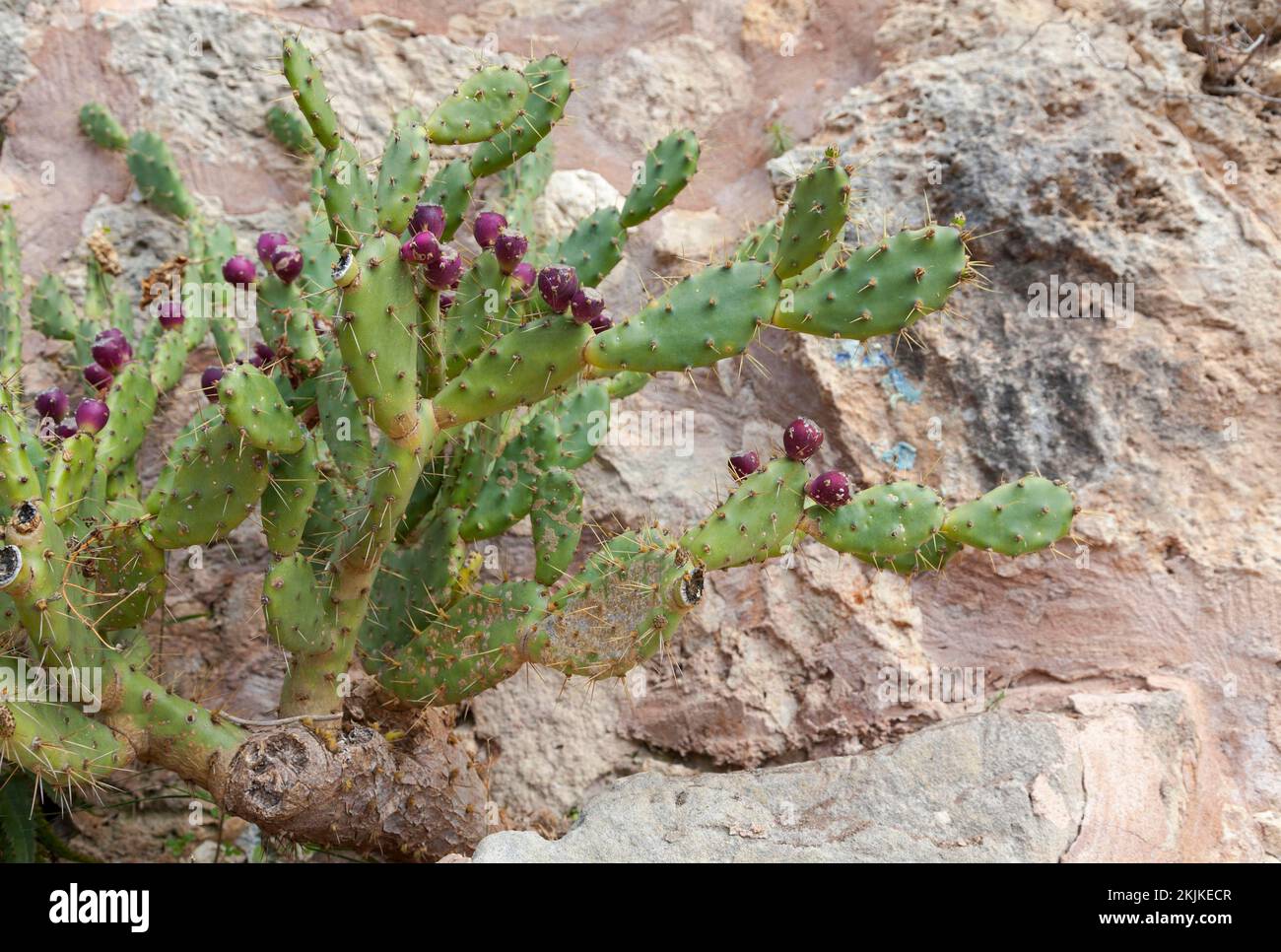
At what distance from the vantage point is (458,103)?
266 cm

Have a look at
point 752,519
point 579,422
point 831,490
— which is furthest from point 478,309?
point 831,490

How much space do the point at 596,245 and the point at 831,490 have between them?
0.92 metres

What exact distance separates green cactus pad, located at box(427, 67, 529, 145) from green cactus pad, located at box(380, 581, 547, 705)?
1049mm

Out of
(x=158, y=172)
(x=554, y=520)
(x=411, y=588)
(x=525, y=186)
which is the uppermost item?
(x=525, y=186)

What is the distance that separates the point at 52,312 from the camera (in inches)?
132

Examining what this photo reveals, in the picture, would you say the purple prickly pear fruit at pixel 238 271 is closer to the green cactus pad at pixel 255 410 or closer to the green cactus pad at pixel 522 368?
the green cactus pad at pixel 255 410

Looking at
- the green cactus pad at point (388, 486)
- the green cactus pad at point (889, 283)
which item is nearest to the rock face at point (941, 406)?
the green cactus pad at point (889, 283)

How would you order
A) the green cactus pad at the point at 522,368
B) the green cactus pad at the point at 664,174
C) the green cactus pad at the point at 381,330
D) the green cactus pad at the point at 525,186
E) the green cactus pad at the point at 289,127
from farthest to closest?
the green cactus pad at the point at 289,127 → the green cactus pad at the point at 525,186 → the green cactus pad at the point at 664,174 → the green cactus pad at the point at 522,368 → the green cactus pad at the point at 381,330

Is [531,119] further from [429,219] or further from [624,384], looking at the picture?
[624,384]

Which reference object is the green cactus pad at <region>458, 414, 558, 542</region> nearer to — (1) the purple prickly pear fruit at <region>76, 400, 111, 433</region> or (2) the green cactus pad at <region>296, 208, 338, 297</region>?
(2) the green cactus pad at <region>296, 208, 338, 297</region>

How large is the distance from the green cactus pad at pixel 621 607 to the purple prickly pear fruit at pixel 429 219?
0.80 meters

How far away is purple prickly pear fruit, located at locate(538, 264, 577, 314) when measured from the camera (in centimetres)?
216

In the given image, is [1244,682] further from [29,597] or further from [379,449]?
[29,597]

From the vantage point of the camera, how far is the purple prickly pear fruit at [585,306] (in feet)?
7.11
